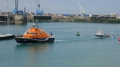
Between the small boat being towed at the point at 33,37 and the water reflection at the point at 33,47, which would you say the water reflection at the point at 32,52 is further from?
the small boat being towed at the point at 33,37

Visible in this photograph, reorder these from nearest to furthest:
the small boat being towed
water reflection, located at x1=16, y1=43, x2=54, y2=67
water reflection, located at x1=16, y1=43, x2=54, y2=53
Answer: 1. water reflection, located at x1=16, y1=43, x2=54, y2=67
2. water reflection, located at x1=16, y1=43, x2=54, y2=53
3. the small boat being towed

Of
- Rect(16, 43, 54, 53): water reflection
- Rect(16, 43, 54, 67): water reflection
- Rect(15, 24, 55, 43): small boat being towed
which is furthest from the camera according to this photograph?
Rect(15, 24, 55, 43): small boat being towed

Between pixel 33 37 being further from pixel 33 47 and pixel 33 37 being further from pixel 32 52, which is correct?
pixel 32 52

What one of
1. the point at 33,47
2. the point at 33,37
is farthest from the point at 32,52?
the point at 33,37

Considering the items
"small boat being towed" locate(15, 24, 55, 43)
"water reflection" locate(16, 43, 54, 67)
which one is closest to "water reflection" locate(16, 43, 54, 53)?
"water reflection" locate(16, 43, 54, 67)

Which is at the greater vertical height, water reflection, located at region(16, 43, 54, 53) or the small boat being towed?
the small boat being towed

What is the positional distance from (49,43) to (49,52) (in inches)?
270

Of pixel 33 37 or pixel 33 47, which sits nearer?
pixel 33 47

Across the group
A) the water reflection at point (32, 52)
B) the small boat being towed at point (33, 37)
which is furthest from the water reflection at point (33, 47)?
the small boat being towed at point (33, 37)

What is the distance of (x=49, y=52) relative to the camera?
27672mm

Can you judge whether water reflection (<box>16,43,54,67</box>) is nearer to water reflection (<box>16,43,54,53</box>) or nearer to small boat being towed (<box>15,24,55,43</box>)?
water reflection (<box>16,43,54,53</box>)

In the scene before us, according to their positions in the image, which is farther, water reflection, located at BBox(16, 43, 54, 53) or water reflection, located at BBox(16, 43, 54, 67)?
water reflection, located at BBox(16, 43, 54, 53)

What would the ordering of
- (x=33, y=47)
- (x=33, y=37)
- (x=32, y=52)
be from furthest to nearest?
(x=33, y=37) → (x=33, y=47) → (x=32, y=52)

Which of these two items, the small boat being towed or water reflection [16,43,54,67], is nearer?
water reflection [16,43,54,67]
